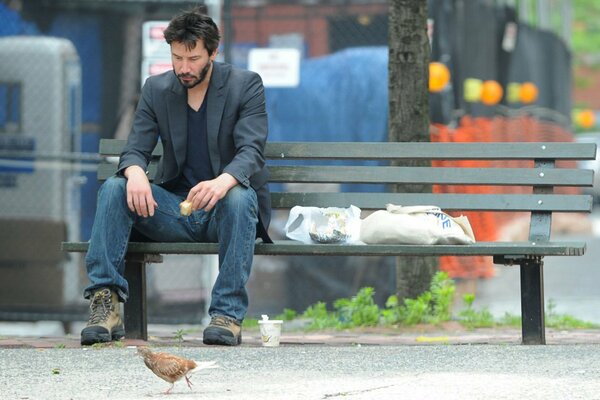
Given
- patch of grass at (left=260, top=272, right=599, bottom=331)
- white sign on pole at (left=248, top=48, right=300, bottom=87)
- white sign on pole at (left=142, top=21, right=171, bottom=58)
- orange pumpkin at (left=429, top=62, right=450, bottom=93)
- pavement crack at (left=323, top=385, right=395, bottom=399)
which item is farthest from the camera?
orange pumpkin at (left=429, top=62, right=450, bottom=93)

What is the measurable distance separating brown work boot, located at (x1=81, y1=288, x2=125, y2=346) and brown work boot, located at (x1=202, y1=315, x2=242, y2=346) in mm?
415

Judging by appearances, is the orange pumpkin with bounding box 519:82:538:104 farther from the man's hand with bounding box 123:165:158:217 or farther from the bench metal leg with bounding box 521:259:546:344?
the man's hand with bounding box 123:165:158:217

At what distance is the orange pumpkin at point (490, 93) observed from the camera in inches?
605

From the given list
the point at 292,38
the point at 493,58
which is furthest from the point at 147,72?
the point at 493,58

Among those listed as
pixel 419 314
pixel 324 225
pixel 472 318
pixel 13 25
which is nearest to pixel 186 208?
pixel 324 225

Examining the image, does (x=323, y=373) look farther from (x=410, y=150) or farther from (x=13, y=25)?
(x=13, y=25)

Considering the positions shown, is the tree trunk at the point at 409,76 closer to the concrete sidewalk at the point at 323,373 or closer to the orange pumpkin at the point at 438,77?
the concrete sidewalk at the point at 323,373

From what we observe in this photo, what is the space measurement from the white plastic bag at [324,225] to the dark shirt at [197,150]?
19.2 inches

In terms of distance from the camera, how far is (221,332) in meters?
6.51

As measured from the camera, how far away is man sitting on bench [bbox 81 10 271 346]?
6.47 meters

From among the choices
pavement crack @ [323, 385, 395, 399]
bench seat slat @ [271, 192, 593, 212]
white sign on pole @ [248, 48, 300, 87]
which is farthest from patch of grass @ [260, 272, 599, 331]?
white sign on pole @ [248, 48, 300, 87]

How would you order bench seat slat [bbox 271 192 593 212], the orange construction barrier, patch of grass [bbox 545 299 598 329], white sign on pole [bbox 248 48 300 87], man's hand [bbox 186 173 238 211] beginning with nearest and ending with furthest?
man's hand [bbox 186 173 238 211] → bench seat slat [bbox 271 192 593 212] → patch of grass [bbox 545 299 598 329] → white sign on pole [bbox 248 48 300 87] → the orange construction barrier

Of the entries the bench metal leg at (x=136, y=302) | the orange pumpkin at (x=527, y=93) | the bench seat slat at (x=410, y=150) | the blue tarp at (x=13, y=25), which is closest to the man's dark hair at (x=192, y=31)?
the bench seat slat at (x=410, y=150)

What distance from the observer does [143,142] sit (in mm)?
6801
